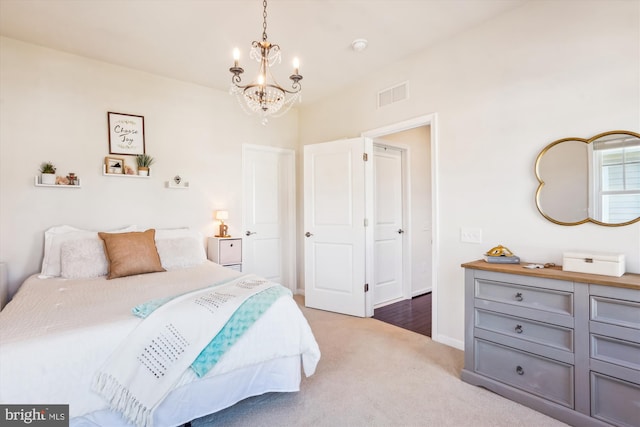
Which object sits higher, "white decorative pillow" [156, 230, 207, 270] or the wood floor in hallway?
"white decorative pillow" [156, 230, 207, 270]

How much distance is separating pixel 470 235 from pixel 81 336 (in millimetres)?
2746

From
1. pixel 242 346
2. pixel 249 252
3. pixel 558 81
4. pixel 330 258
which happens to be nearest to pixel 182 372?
pixel 242 346

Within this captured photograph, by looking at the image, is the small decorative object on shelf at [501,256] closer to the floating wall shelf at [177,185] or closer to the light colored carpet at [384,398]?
the light colored carpet at [384,398]

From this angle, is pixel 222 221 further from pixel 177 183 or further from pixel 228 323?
pixel 228 323

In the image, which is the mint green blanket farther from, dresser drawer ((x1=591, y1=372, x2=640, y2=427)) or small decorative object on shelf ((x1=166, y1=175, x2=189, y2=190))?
small decorative object on shelf ((x1=166, y1=175, x2=189, y2=190))

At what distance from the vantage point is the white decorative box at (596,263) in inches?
70.5

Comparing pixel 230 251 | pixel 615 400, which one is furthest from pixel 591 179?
pixel 230 251

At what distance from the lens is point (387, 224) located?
168 inches

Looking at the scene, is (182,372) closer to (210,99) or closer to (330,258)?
(330,258)

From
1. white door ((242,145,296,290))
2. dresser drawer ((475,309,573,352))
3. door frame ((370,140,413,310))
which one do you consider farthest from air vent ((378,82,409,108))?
dresser drawer ((475,309,573,352))

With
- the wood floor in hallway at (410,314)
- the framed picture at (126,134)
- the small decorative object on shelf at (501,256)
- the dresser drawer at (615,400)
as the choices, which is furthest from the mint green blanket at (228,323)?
the framed picture at (126,134)

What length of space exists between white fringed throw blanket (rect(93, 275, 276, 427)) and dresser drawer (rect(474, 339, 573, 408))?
1.73 m

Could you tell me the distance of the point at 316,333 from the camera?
125 inches

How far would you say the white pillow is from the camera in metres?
2.70
